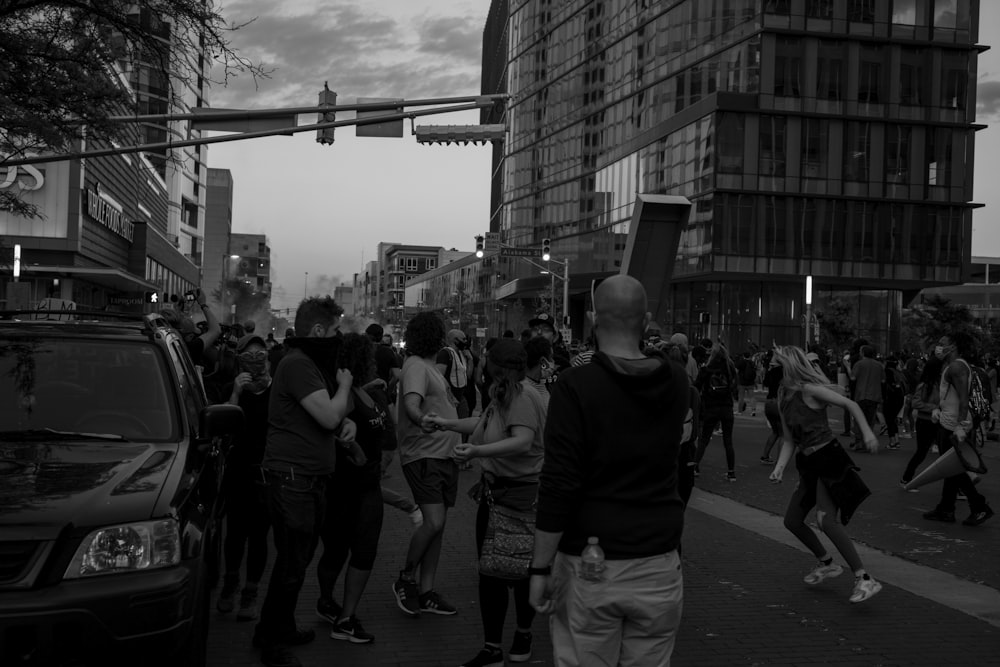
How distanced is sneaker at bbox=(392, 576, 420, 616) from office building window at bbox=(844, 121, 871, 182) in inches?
1943

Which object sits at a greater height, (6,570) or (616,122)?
(616,122)

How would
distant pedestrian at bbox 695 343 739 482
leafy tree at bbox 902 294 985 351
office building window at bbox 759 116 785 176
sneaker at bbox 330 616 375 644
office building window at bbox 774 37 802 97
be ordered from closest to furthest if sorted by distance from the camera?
1. sneaker at bbox 330 616 375 644
2. distant pedestrian at bbox 695 343 739 482
3. leafy tree at bbox 902 294 985 351
4. office building window at bbox 774 37 802 97
5. office building window at bbox 759 116 785 176

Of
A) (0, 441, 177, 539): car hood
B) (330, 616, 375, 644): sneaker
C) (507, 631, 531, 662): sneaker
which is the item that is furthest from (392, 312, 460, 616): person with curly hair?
(0, 441, 177, 539): car hood

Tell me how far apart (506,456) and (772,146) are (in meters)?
48.0

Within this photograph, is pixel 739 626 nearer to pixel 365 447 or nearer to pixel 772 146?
pixel 365 447

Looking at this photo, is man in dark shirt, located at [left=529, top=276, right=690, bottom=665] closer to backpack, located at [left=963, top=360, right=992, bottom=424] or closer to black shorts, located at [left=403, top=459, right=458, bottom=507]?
black shorts, located at [left=403, top=459, right=458, bottom=507]

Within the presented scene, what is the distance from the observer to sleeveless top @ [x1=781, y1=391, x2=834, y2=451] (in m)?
7.16

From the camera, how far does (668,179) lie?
176 ft

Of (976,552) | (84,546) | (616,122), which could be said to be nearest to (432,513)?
(84,546)

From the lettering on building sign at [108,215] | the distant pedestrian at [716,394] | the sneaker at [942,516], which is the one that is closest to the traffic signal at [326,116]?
the distant pedestrian at [716,394]

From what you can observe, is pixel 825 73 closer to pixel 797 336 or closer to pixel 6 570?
pixel 797 336

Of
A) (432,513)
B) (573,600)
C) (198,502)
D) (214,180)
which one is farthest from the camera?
(214,180)

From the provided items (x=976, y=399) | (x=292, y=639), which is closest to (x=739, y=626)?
(x=292, y=639)

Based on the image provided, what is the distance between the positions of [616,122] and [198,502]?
5870 cm
